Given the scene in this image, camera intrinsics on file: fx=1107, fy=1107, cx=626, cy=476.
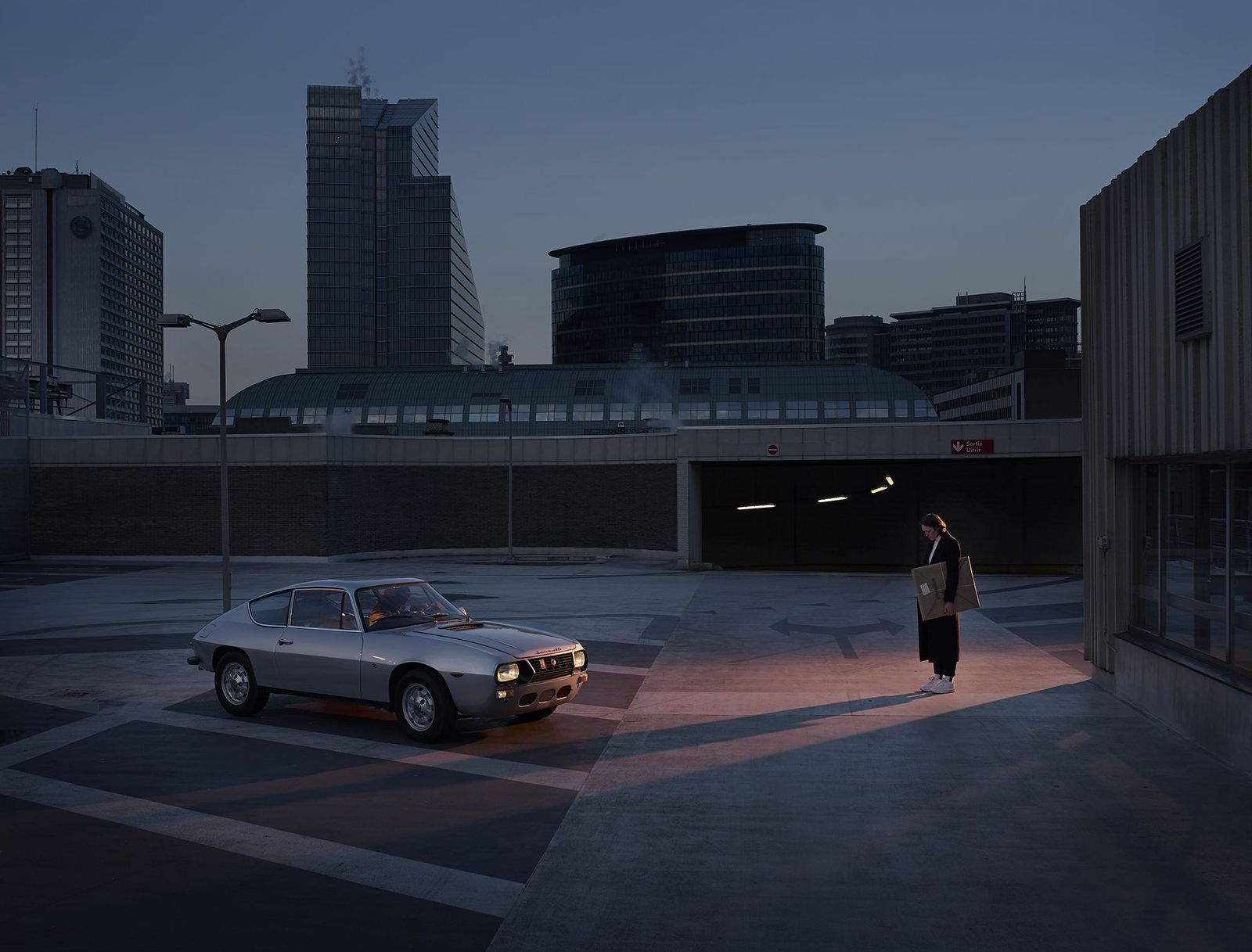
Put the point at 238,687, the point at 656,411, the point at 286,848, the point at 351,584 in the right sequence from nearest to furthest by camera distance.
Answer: the point at 286,848
the point at 351,584
the point at 238,687
the point at 656,411

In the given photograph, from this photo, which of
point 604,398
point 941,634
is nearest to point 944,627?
point 941,634

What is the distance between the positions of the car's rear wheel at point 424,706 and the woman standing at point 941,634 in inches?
237

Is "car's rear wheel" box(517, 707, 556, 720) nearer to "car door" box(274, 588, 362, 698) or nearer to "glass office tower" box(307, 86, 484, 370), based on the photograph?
"car door" box(274, 588, 362, 698)

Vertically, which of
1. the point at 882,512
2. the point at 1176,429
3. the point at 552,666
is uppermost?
the point at 1176,429

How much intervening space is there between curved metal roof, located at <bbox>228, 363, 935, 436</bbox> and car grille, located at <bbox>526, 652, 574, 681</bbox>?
53530 millimetres

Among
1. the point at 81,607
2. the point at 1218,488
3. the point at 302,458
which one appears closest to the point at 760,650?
the point at 1218,488

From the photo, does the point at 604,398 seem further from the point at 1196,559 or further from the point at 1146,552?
the point at 1196,559

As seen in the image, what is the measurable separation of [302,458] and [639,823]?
34571mm

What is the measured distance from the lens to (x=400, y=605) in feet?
40.9

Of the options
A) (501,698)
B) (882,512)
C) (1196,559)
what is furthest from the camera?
(882,512)

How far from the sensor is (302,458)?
40.8 metres

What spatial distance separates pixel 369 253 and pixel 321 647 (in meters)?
189

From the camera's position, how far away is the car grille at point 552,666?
11492 millimetres

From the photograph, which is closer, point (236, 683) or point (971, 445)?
point (236, 683)
